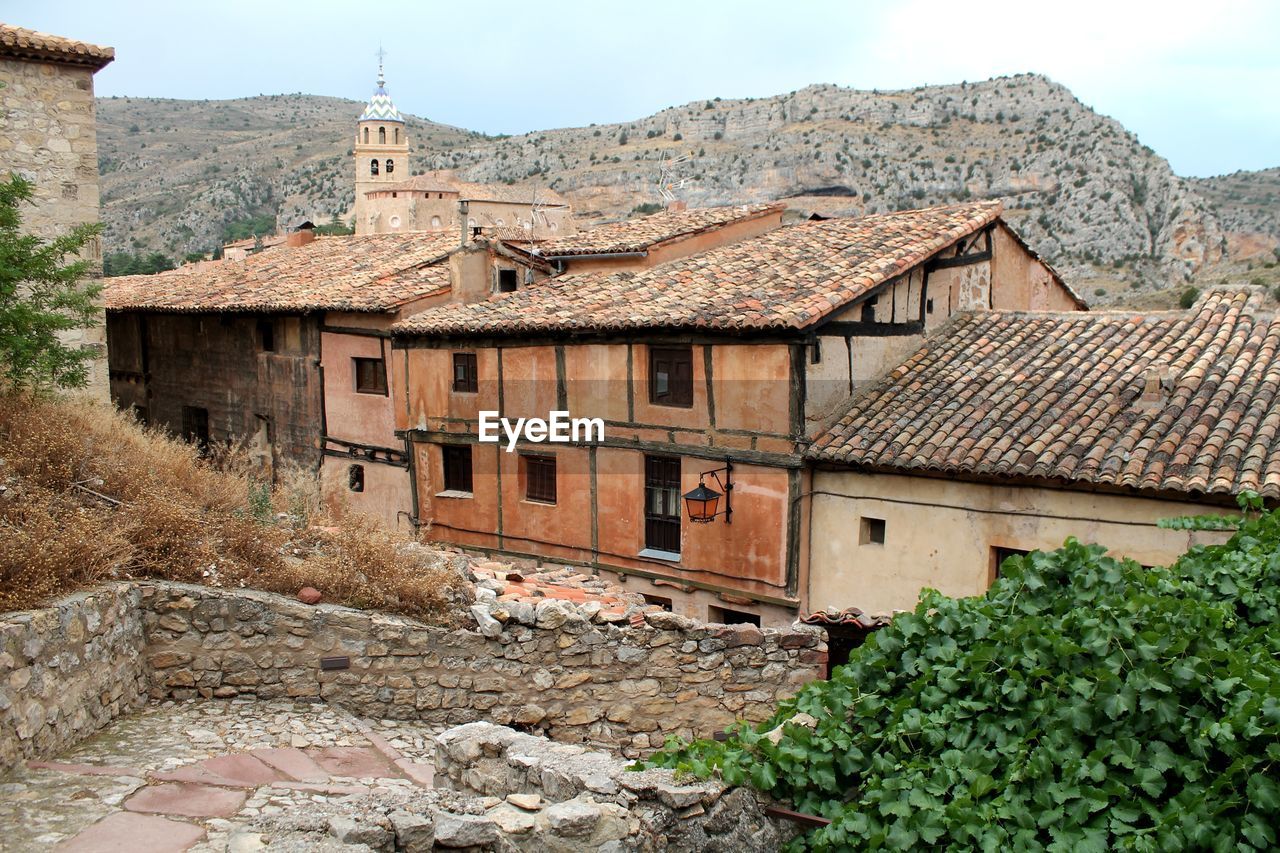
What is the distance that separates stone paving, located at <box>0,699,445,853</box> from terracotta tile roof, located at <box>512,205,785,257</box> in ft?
38.3

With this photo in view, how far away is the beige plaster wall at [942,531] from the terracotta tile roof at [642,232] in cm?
620

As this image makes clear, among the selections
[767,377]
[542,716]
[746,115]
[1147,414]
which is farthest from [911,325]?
[746,115]

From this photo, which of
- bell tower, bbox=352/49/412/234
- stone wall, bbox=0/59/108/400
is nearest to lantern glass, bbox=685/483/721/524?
stone wall, bbox=0/59/108/400

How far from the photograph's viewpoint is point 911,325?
16.1m

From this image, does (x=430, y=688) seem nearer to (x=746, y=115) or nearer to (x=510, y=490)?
(x=510, y=490)

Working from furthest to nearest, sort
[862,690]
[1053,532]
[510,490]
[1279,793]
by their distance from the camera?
[510,490] → [1053,532] → [862,690] → [1279,793]

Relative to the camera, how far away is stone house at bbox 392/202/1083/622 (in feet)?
47.1

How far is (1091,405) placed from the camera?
13234 mm

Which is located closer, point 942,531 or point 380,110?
point 942,531

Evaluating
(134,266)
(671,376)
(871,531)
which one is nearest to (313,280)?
(671,376)

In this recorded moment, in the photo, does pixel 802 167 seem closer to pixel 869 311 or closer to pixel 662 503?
pixel 869 311

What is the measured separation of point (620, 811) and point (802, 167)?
86.0 meters

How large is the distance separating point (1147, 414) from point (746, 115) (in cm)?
9270

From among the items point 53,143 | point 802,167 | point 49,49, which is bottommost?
point 53,143
